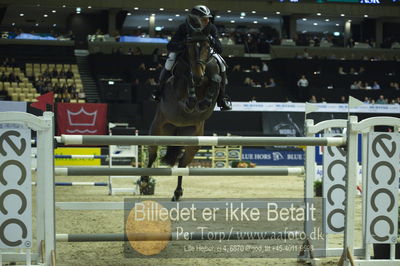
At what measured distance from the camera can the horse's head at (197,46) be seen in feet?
19.5

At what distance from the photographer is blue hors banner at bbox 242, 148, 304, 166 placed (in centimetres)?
1917

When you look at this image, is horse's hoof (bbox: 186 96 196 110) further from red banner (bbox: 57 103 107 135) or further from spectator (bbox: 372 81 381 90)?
spectator (bbox: 372 81 381 90)

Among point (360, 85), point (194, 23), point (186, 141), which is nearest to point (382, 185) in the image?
point (186, 141)

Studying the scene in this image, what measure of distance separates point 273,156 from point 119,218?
13.0 meters

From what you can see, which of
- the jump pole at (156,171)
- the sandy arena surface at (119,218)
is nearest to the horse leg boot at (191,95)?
the sandy arena surface at (119,218)

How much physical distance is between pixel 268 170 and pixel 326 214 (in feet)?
1.69

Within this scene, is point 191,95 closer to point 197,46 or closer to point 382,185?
point 197,46

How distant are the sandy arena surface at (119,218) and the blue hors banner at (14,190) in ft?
2.26

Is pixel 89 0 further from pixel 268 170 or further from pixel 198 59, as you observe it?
pixel 268 170

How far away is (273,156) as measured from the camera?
63.5ft

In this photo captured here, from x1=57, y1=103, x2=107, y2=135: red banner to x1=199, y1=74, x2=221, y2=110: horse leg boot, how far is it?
277 inches

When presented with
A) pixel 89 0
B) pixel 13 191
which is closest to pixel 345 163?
pixel 13 191

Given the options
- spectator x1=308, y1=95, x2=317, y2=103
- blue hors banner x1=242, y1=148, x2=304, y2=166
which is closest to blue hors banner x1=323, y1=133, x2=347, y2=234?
blue hors banner x1=242, y1=148, x2=304, y2=166

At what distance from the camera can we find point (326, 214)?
443cm
